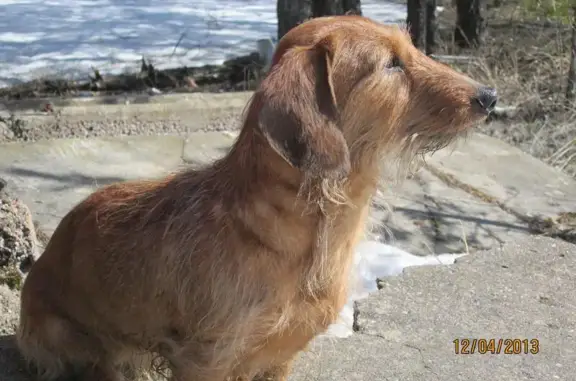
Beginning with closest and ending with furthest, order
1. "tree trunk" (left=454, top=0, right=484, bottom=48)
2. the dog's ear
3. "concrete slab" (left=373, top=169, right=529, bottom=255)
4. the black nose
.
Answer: the dog's ear < the black nose < "concrete slab" (left=373, top=169, right=529, bottom=255) < "tree trunk" (left=454, top=0, right=484, bottom=48)

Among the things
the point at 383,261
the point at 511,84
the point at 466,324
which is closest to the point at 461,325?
the point at 466,324

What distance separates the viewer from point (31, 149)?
618 centimetres

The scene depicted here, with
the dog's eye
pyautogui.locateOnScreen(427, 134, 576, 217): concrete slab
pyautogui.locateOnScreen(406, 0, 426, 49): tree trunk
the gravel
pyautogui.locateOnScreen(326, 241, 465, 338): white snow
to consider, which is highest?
the dog's eye

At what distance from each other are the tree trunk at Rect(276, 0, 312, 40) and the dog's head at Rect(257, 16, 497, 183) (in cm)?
513

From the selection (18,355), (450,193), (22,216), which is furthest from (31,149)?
(450,193)

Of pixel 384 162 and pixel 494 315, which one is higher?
pixel 384 162

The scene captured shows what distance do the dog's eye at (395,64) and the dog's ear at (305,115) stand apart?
260 millimetres

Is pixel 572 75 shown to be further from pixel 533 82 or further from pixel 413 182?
pixel 413 182

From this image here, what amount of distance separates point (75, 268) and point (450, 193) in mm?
3420

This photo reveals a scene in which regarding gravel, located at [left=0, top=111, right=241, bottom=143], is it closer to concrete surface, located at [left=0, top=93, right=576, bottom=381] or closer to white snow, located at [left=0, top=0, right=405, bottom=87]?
concrete surface, located at [left=0, top=93, right=576, bottom=381]

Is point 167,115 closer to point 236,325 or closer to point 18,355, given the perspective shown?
point 18,355

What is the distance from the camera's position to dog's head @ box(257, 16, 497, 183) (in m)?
2.71

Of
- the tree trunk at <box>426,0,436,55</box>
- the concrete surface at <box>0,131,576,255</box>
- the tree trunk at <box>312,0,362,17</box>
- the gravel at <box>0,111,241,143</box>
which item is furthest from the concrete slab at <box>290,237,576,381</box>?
the tree trunk at <box>426,0,436,55</box>
